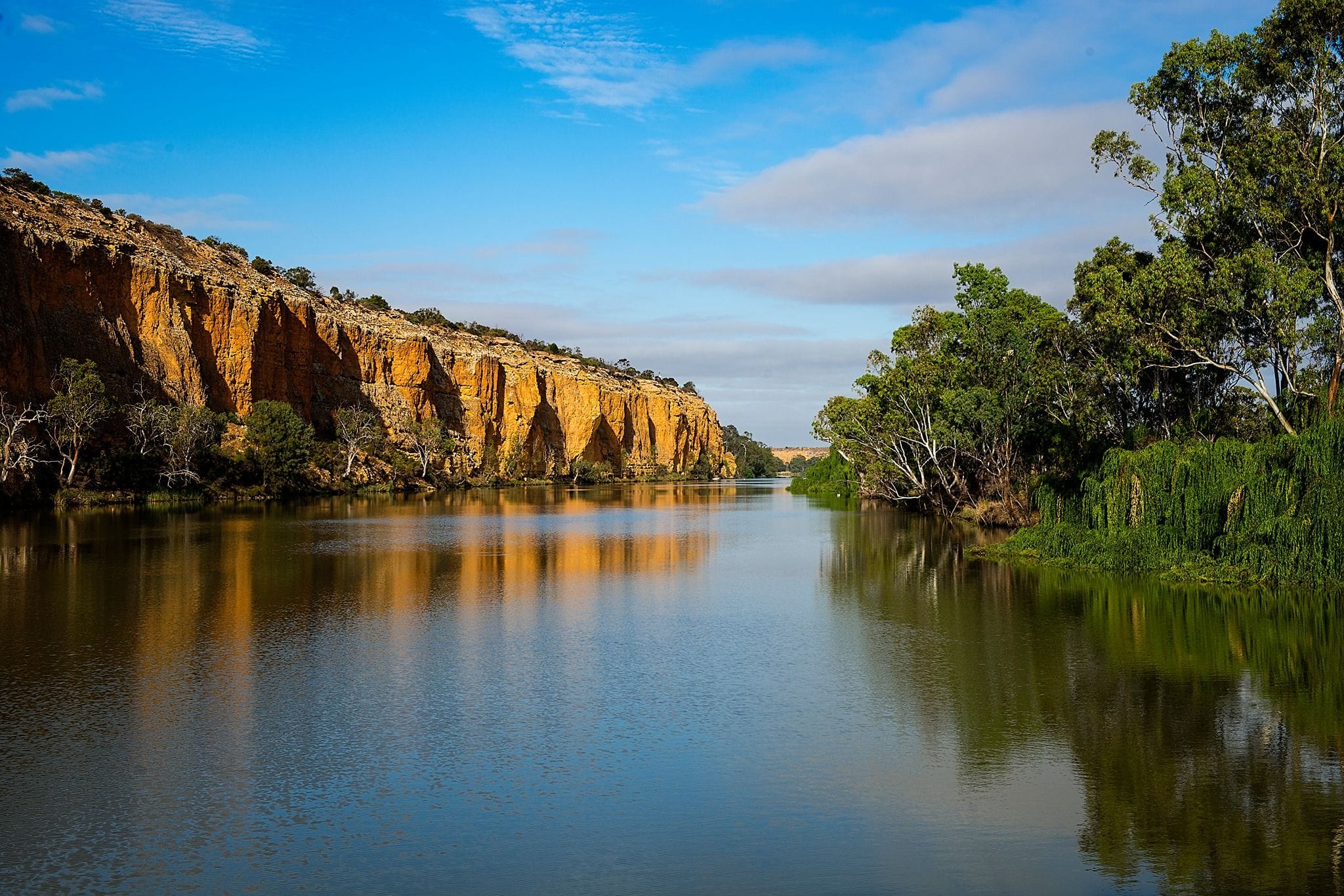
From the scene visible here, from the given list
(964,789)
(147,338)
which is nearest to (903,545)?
(964,789)

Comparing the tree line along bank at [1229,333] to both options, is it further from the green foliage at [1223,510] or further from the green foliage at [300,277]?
the green foliage at [300,277]

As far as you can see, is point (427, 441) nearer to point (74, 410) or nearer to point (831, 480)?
point (831, 480)

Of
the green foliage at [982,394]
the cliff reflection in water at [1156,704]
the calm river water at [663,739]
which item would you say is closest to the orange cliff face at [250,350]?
the calm river water at [663,739]

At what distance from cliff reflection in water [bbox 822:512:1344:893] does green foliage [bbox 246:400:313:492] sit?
1938 inches

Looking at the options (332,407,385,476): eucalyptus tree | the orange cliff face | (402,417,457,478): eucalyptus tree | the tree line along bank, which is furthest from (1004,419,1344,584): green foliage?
(402,417,457,478): eucalyptus tree

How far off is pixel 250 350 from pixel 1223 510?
68507mm

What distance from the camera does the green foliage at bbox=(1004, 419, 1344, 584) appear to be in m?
19.9

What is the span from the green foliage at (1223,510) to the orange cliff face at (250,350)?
2084 inches

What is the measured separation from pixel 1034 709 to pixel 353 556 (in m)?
21.2

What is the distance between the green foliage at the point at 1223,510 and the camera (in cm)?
1986

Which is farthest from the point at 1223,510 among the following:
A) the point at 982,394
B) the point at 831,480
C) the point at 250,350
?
the point at 250,350

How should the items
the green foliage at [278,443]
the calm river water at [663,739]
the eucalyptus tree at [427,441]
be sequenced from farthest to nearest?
the eucalyptus tree at [427,441], the green foliage at [278,443], the calm river water at [663,739]

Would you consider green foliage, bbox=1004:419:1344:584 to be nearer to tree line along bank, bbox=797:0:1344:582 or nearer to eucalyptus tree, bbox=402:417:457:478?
→ tree line along bank, bbox=797:0:1344:582

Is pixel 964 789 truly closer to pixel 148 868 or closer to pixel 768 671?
pixel 768 671
